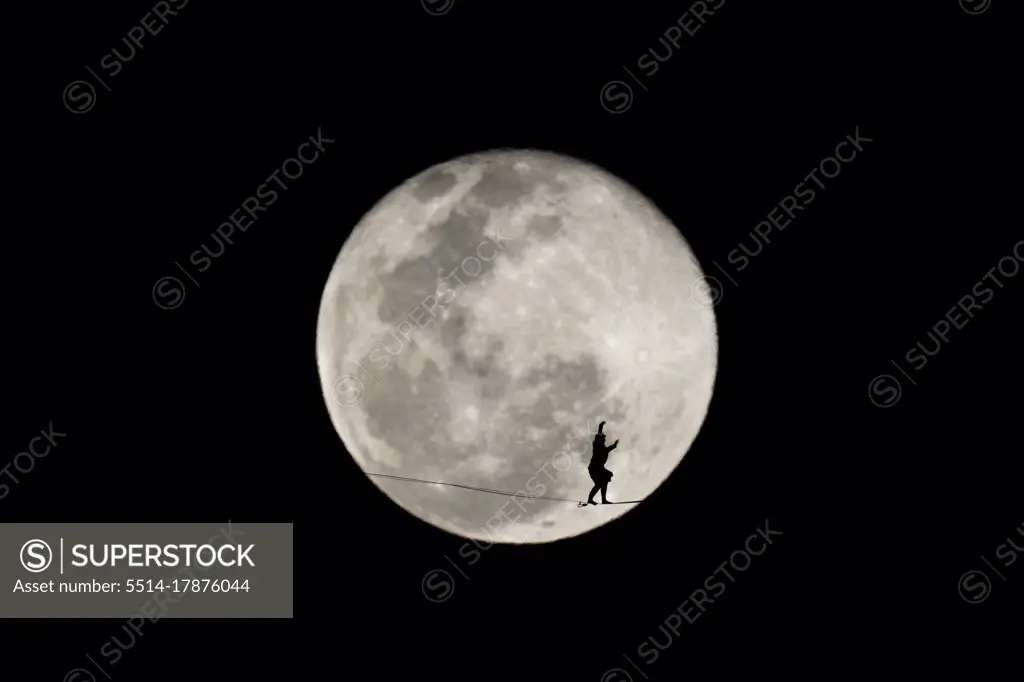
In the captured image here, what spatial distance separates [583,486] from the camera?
1041 cm

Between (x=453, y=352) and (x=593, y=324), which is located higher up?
(x=593, y=324)

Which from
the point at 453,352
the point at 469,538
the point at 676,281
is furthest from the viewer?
the point at 469,538

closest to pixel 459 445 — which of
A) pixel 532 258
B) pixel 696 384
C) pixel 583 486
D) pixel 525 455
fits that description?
pixel 525 455

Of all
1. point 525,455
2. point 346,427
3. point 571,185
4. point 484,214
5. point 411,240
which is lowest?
point 346,427

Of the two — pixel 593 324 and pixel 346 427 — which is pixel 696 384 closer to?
pixel 593 324

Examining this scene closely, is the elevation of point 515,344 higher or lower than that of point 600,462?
higher

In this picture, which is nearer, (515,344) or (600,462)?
(515,344)

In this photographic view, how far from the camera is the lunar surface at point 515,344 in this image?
9977 mm

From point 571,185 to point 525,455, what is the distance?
2962 millimetres

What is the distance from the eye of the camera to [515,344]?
9.91 metres

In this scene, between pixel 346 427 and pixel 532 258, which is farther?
pixel 346 427

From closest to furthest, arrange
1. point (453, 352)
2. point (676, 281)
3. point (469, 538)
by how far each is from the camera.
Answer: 1. point (453, 352)
2. point (676, 281)
3. point (469, 538)

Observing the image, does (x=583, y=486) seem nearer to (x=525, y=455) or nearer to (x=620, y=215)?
(x=525, y=455)

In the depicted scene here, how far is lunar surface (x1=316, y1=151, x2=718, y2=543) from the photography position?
9977mm
